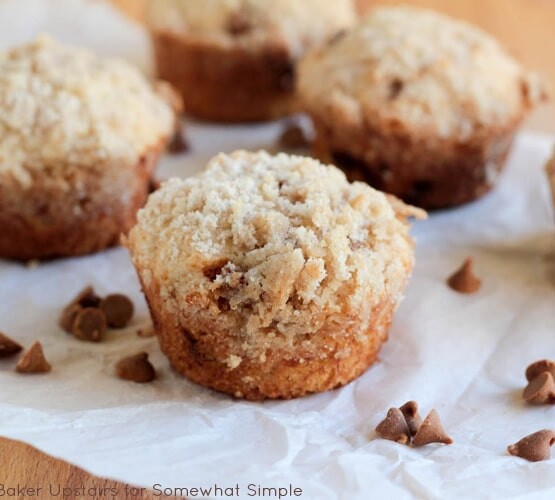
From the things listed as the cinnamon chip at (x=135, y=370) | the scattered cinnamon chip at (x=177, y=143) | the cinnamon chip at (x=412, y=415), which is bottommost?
the cinnamon chip at (x=135, y=370)

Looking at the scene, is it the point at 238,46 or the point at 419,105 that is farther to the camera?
the point at 238,46

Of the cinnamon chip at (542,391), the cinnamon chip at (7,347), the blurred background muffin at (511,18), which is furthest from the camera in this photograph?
the blurred background muffin at (511,18)

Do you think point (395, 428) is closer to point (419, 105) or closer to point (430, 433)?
point (430, 433)

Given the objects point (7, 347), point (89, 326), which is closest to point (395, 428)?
point (89, 326)

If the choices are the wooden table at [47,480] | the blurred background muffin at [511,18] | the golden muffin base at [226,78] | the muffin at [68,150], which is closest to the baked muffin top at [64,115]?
the muffin at [68,150]

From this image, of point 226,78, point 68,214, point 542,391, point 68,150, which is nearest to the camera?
point 542,391

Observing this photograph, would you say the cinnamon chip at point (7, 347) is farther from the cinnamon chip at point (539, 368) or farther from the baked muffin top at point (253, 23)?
the baked muffin top at point (253, 23)
